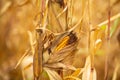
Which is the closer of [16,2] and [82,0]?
[82,0]

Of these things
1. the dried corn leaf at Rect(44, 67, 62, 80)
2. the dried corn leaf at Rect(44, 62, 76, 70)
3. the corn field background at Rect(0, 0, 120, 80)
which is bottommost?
the dried corn leaf at Rect(44, 67, 62, 80)

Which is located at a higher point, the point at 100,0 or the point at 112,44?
the point at 100,0

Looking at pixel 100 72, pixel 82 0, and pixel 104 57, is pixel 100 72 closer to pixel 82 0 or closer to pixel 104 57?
pixel 104 57

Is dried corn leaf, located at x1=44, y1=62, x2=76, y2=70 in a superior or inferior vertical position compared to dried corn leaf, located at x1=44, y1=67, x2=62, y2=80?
superior

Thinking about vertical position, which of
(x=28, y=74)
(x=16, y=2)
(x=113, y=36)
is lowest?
(x=28, y=74)

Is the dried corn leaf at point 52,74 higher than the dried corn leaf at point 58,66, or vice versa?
the dried corn leaf at point 58,66

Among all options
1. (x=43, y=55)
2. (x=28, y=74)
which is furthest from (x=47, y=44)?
(x=28, y=74)

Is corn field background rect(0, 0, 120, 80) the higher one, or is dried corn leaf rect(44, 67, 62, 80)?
corn field background rect(0, 0, 120, 80)

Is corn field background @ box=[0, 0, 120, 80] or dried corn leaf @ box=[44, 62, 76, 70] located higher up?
corn field background @ box=[0, 0, 120, 80]
